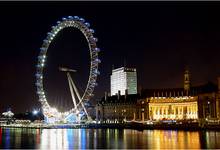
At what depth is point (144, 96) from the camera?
359 feet

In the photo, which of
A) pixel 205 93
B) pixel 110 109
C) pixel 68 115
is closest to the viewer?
pixel 68 115

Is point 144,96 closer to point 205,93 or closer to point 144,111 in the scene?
point 144,111

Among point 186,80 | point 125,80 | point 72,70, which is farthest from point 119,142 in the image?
point 125,80

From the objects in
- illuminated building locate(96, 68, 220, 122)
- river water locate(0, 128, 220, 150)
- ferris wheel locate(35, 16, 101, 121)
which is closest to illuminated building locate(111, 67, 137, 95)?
illuminated building locate(96, 68, 220, 122)

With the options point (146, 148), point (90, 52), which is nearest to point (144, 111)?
point (90, 52)

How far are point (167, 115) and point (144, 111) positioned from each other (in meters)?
5.95

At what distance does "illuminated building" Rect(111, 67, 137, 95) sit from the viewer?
6289 inches

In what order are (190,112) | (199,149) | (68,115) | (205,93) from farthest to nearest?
(190,112), (205,93), (68,115), (199,149)

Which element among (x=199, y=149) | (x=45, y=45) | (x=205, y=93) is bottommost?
(x=199, y=149)

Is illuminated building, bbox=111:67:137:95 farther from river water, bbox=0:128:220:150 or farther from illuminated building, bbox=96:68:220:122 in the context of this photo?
river water, bbox=0:128:220:150

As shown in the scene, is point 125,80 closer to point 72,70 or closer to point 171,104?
point 171,104

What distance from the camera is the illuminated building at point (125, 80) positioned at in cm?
15975

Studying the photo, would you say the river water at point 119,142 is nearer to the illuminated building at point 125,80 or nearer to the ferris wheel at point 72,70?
the ferris wheel at point 72,70

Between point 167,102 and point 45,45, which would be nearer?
point 45,45
